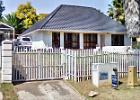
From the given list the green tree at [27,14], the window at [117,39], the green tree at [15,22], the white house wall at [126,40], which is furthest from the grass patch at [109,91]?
the green tree at [27,14]

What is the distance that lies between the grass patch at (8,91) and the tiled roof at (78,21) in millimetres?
16636

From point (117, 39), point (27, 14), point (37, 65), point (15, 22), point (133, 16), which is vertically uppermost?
point (27, 14)

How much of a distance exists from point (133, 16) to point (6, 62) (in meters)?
7.56

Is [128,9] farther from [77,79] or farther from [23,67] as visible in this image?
[23,67]

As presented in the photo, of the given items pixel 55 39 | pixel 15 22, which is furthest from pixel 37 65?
pixel 15 22

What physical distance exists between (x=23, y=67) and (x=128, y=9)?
694 cm

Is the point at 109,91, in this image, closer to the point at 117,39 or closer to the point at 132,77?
the point at 132,77

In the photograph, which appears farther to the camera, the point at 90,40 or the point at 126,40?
the point at 126,40

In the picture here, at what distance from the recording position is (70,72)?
14586mm

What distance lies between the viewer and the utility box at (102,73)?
532 inches

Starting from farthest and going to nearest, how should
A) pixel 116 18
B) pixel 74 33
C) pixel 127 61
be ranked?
1. pixel 116 18
2. pixel 74 33
3. pixel 127 61

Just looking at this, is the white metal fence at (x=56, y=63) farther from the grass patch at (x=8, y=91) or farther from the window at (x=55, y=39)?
the window at (x=55, y=39)

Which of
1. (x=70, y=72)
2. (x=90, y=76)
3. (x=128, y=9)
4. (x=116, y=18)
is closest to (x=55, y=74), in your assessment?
(x=70, y=72)

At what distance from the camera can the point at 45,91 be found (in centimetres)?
1254
